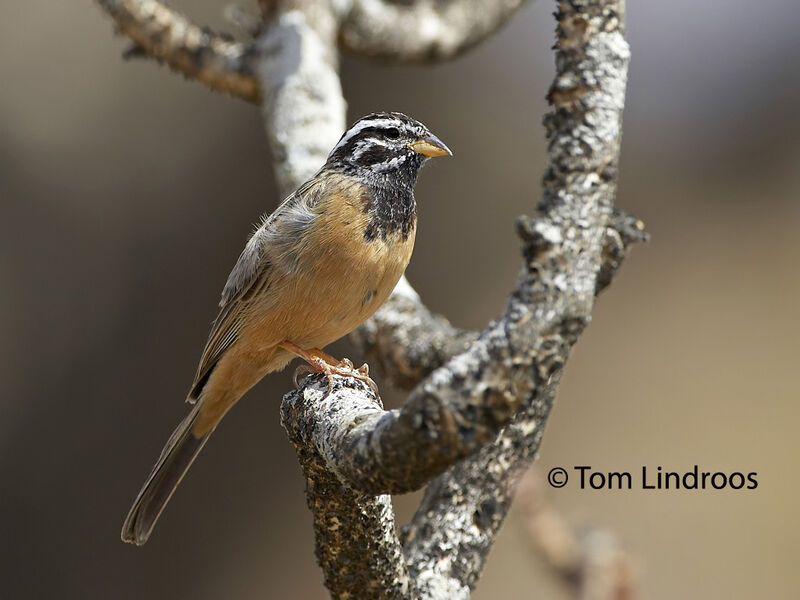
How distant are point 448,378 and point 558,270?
321mm

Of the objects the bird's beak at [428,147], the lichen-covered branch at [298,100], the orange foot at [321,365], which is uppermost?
the lichen-covered branch at [298,100]

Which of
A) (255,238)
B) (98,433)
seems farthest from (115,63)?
(255,238)

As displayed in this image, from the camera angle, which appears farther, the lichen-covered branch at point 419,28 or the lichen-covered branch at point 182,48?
the lichen-covered branch at point 419,28

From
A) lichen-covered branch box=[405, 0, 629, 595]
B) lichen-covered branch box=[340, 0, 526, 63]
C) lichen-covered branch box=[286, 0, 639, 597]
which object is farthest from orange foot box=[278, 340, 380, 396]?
lichen-covered branch box=[340, 0, 526, 63]

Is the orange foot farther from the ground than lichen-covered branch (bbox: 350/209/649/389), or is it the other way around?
lichen-covered branch (bbox: 350/209/649/389)

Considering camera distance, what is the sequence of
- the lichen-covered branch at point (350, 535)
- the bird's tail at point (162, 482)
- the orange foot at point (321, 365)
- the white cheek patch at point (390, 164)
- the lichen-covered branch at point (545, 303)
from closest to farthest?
the lichen-covered branch at point (545, 303)
the lichen-covered branch at point (350, 535)
the orange foot at point (321, 365)
the bird's tail at point (162, 482)
the white cheek patch at point (390, 164)

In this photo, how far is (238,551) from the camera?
23.6 feet

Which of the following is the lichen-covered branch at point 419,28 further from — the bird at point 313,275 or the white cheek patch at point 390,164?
the white cheek patch at point 390,164

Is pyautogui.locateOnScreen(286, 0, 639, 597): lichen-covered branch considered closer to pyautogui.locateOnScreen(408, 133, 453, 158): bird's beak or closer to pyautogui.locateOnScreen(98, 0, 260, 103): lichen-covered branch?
pyautogui.locateOnScreen(408, 133, 453, 158): bird's beak

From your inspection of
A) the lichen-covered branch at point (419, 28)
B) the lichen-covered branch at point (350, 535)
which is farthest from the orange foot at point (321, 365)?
the lichen-covered branch at point (419, 28)

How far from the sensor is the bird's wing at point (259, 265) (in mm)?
4359

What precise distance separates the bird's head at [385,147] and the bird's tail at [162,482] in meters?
1.39

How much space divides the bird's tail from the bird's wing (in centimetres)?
19

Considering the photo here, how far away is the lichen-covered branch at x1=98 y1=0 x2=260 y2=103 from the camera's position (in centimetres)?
546
